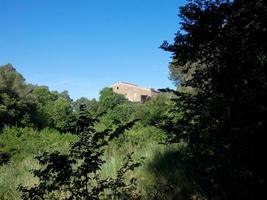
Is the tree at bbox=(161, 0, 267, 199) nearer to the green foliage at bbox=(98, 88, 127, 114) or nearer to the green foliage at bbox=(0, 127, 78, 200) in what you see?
the green foliage at bbox=(0, 127, 78, 200)

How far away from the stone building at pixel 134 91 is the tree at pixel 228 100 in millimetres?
54769

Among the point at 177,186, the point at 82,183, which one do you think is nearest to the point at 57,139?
the point at 177,186

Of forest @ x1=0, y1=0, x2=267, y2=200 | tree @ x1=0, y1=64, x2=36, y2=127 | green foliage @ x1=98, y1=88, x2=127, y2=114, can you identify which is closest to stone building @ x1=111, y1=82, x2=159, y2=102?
green foliage @ x1=98, y1=88, x2=127, y2=114

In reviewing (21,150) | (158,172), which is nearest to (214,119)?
(158,172)

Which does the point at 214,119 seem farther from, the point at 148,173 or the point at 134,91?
the point at 134,91

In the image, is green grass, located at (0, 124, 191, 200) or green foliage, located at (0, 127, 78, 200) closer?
green grass, located at (0, 124, 191, 200)

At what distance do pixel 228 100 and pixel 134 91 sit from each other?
190 ft

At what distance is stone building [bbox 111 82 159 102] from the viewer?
198 feet

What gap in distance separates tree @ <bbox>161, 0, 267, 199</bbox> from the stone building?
5477cm

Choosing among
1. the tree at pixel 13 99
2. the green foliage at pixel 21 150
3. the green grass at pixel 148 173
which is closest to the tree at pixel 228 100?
the green grass at pixel 148 173

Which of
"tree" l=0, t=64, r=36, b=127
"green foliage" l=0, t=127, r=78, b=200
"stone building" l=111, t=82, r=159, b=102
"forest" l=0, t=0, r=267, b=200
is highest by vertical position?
"stone building" l=111, t=82, r=159, b=102

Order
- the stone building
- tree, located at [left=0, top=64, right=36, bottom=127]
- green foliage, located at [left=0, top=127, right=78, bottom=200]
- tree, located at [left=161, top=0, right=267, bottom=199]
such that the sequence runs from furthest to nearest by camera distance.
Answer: the stone building < tree, located at [left=0, top=64, right=36, bottom=127] < green foliage, located at [left=0, top=127, right=78, bottom=200] < tree, located at [left=161, top=0, right=267, bottom=199]

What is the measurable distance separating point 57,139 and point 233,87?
13.3 metres

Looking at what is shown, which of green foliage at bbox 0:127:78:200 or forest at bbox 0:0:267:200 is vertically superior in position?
forest at bbox 0:0:267:200
